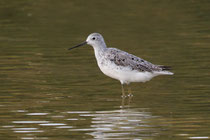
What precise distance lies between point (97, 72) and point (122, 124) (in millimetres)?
5509

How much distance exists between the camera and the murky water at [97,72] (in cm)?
1235

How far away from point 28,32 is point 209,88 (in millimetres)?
10720

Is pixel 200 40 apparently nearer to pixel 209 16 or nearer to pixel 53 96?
pixel 209 16

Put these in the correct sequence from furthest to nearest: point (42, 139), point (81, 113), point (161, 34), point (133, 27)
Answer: point (133, 27)
point (161, 34)
point (81, 113)
point (42, 139)

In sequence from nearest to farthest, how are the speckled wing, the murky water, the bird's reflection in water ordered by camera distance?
the bird's reflection in water < the murky water < the speckled wing

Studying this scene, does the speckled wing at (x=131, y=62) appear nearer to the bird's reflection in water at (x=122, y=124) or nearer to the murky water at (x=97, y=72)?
the murky water at (x=97, y=72)

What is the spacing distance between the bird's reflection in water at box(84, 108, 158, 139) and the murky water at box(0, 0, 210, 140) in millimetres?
19

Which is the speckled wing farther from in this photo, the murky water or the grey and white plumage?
the murky water

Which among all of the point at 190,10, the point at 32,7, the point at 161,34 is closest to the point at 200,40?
the point at 161,34

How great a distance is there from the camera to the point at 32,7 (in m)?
29.3

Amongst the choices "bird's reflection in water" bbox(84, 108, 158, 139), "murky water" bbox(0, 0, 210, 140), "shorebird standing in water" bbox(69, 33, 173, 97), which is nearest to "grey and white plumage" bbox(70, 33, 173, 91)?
"shorebird standing in water" bbox(69, 33, 173, 97)

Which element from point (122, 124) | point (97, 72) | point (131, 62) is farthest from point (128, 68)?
point (122, 124)

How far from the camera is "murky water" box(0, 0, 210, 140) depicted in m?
12.4

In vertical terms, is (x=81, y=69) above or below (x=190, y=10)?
below
